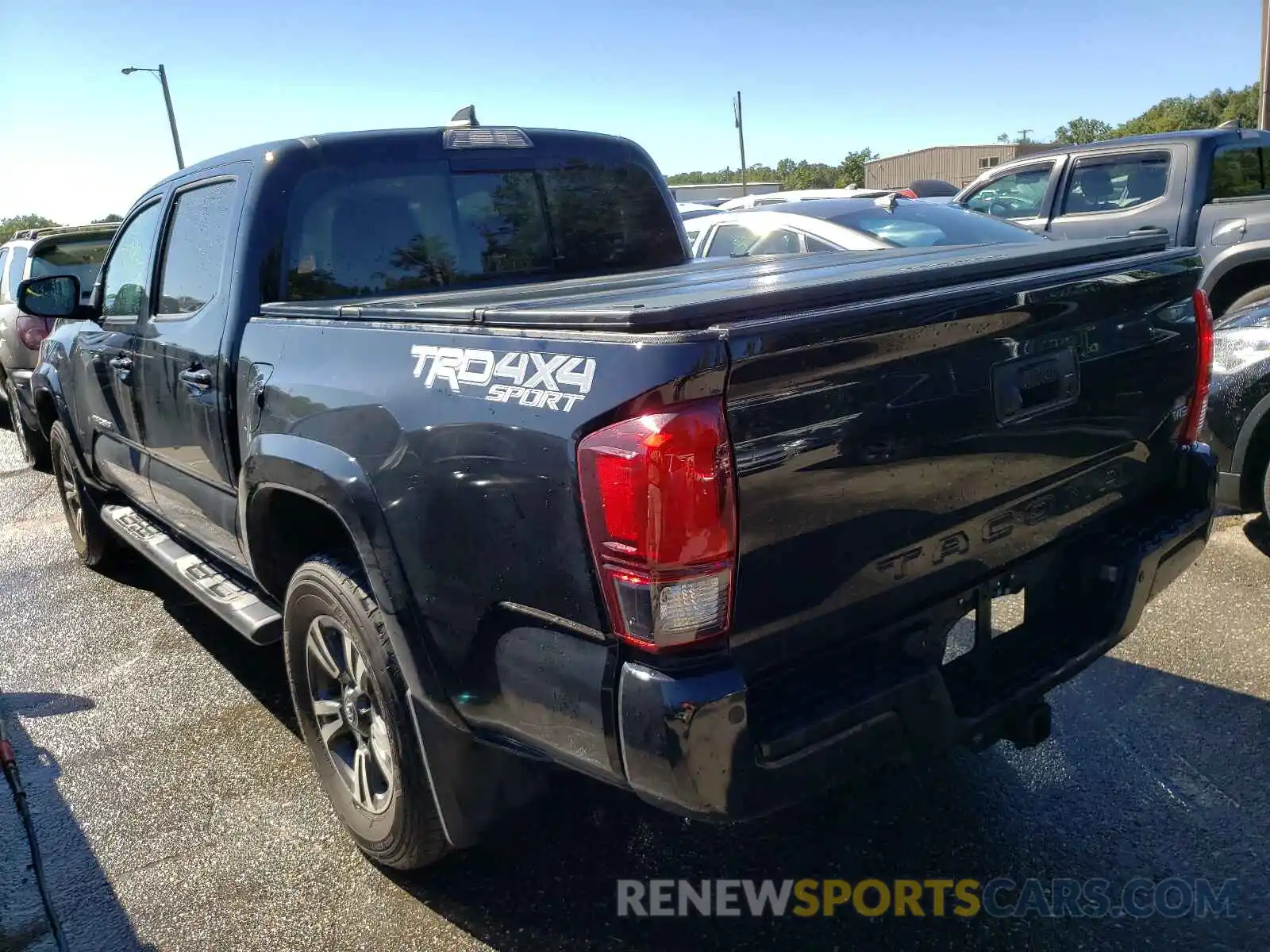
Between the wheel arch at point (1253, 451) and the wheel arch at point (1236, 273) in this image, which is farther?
the wheel arch at point (1236, 273)

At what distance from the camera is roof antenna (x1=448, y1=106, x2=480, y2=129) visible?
377cm

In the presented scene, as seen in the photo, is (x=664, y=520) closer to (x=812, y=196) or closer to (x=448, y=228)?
(x=448, y=228)

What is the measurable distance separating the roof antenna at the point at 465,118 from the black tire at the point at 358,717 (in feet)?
6.09

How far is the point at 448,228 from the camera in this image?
3.54 m

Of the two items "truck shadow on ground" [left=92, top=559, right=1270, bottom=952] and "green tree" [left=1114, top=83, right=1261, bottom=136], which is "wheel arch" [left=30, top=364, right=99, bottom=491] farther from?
"green tree" [left=1114, top=83, right=1261, bottom=136]

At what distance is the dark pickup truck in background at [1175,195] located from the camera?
7.31 meters

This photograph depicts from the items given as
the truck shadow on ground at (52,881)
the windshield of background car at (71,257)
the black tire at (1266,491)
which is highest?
the windshield of background car at (71,257)

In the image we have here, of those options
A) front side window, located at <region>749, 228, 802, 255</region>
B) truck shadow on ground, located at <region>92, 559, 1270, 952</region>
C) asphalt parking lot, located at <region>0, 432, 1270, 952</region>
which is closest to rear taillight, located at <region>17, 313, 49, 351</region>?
Answer: asphalt parking lot, located at <region>0, 432, 1270, 952</region>

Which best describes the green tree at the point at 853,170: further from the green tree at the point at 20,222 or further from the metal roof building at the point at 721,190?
the green tree at the point at 20,222

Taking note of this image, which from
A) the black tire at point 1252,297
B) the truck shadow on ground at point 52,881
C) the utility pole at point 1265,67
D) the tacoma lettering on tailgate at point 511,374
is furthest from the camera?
the utility pole at point 1265,67

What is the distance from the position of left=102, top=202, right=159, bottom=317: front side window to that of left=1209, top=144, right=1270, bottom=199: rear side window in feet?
24.6

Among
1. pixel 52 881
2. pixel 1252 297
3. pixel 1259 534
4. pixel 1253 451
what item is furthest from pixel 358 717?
pixel 1252 297

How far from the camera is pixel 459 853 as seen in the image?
114 inches

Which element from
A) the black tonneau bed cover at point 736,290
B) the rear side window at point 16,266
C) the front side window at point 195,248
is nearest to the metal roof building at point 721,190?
the rear side window at point 16,266
